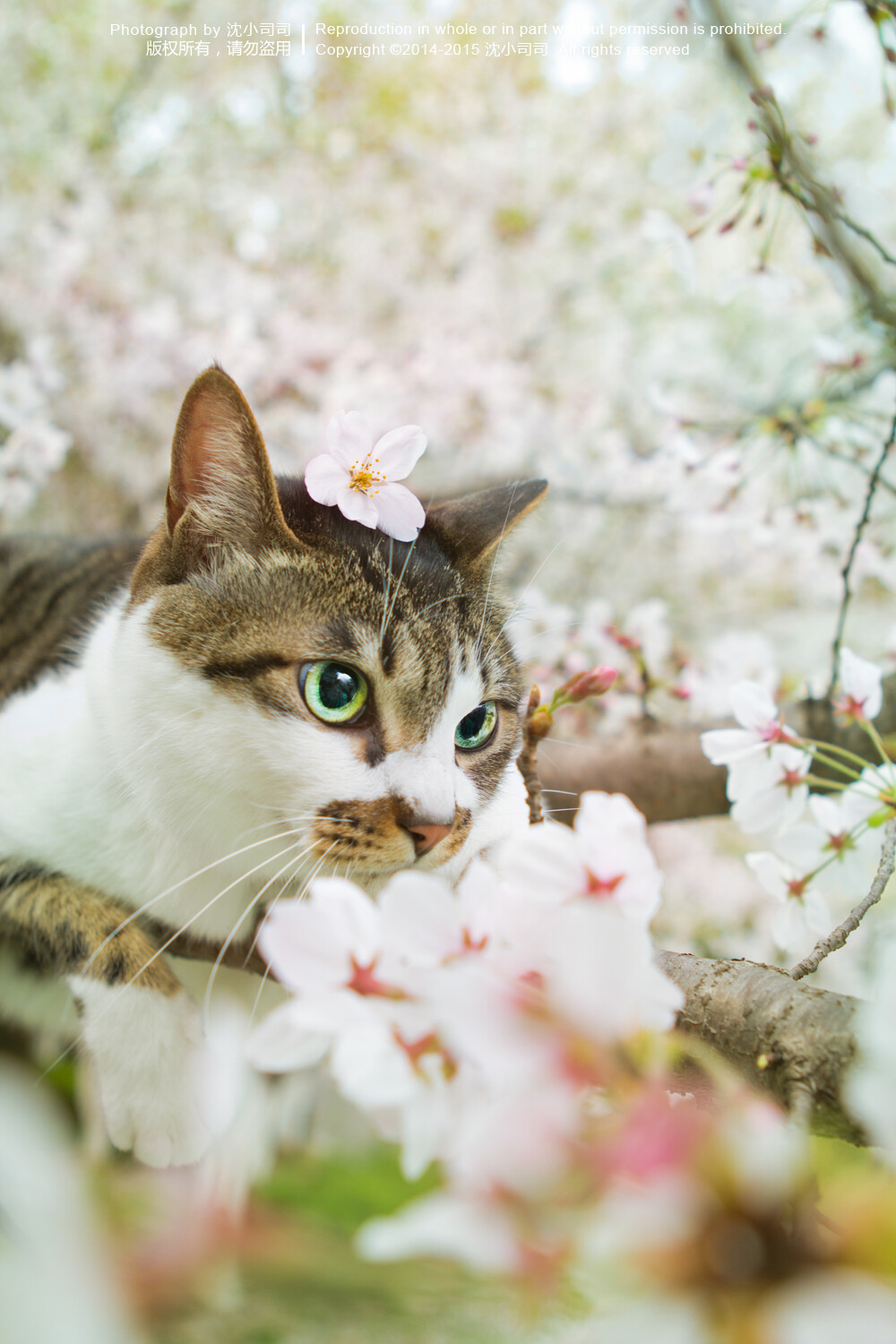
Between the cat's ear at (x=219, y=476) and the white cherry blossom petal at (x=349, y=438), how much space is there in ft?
0.49

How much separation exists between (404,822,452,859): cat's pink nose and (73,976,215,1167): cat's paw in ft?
1.04

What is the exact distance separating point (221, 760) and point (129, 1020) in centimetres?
29

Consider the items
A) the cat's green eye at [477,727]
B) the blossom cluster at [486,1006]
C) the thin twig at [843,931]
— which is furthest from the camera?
the cat's green eye at [477,727]

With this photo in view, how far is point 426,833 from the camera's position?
0.82 meters

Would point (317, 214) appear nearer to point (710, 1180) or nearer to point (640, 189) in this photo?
point (640, 189)

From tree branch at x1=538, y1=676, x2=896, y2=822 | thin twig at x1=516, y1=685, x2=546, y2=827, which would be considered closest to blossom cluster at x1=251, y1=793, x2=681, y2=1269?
thin twig at x1=516, y1=685, x2=546, y2=827

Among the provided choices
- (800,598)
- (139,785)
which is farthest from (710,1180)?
(800,598)

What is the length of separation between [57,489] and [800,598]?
13.5ft

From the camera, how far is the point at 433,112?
429cm

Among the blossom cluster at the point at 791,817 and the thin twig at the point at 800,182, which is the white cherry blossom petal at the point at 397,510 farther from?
the thin twig at the point at 800,182

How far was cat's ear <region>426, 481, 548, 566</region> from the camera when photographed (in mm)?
1135

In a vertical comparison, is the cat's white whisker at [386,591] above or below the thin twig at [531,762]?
above

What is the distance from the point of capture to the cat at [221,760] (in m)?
0.81

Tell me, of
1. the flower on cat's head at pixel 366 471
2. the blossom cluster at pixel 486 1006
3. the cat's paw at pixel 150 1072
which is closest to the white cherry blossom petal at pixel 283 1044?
the blossom cluster at pixel 486 1006
